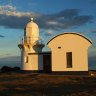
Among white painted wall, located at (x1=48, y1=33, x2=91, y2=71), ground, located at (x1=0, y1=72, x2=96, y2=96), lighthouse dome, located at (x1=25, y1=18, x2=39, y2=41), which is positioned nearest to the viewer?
ground, located at (x1=0, y1=72, x2=96, y2=96)

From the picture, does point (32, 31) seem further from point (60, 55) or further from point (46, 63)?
point (60, 55)

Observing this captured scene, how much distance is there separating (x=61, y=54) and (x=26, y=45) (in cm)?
587

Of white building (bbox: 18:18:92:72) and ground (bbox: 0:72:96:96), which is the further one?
white building (bbox: 18:18:92:72)

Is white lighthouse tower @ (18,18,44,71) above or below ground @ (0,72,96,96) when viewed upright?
above

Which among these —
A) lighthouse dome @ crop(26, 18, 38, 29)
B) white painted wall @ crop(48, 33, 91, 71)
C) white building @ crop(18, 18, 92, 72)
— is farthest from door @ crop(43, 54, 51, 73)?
lighthouse dome @ crop(26, 18, 38, 29)

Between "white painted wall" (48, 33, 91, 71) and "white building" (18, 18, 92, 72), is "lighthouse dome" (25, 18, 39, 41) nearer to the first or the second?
"white building" (18, 18, 92, 72)

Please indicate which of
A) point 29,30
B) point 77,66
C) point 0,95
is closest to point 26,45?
point 29,30

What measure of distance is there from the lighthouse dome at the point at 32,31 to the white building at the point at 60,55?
2.74ft

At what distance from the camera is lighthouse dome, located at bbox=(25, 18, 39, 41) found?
38.9m

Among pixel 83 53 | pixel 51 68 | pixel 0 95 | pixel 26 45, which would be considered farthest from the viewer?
pixel 26 45

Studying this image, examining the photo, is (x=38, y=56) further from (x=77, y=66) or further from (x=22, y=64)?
(x=77, y=66)

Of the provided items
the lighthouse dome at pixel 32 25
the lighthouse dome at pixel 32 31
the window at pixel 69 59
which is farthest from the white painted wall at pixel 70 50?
the lighthouse dome at pixel 32 25

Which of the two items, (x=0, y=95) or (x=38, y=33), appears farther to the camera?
(x=38, y=33)

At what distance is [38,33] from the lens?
3978cm
